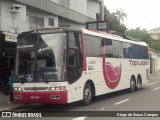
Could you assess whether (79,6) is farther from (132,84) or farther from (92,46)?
(92,46)

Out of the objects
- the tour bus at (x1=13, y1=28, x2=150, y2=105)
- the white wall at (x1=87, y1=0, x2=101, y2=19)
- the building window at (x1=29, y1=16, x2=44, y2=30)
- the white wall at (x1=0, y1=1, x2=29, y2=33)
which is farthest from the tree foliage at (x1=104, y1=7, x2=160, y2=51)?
the tour bus at (x1=13, y1=28, x2=150, y2=105)

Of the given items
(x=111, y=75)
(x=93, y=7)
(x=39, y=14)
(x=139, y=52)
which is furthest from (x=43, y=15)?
(x=93, y=7)

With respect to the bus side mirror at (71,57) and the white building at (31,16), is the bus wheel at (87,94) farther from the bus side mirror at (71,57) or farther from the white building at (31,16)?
the white building at (31,16)

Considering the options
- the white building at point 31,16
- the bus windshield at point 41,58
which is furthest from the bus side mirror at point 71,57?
the white building at point 31,16

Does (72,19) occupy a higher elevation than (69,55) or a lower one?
higher

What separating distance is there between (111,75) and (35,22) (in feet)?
30.7

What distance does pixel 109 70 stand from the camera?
698 inches

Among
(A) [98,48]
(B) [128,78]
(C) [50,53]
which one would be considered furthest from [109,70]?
(C) [50,53]

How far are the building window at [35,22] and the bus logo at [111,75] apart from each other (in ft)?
26.8

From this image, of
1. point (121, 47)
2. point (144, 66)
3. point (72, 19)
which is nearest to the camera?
point (121, 47)

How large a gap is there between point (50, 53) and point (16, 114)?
2581 millimetres

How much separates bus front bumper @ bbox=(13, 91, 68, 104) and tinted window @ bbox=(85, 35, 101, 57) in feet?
9.25

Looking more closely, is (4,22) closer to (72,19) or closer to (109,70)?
(109,70)

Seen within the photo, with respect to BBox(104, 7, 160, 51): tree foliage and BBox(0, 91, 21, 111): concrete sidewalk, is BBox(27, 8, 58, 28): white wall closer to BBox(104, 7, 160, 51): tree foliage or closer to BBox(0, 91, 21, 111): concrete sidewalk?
BBox(0, 91, 21, 111): concrete sidewalk
